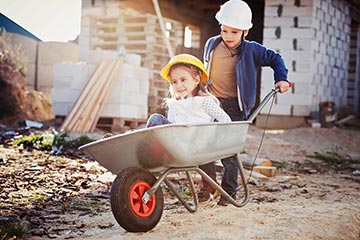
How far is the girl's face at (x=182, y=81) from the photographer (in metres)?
3.41

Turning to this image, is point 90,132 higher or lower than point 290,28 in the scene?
lower

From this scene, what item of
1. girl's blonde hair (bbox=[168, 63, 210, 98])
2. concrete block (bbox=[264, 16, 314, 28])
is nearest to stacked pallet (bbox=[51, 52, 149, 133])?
concrete block (bbox=[264, 16, 314, 28])

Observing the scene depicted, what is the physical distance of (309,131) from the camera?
32.9 ft

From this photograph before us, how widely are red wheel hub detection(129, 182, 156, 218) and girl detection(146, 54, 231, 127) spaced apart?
18.8 inches

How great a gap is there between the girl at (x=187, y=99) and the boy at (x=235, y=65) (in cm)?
39

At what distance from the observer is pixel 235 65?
3760 mm

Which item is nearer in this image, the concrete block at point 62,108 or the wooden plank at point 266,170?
the wooden plank at point 266,170

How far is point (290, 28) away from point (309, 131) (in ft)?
7.07

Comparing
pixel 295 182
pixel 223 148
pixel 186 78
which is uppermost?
pixel 186 78

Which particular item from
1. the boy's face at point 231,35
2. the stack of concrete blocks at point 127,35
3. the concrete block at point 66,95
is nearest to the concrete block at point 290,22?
the stack of concrete blocks at point 127,35

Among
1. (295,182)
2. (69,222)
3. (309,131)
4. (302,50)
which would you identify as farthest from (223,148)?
(302,50)

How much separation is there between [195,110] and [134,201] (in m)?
0.76

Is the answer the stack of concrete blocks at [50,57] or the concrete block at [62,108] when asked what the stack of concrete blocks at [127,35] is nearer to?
the concrete block at [62,108]

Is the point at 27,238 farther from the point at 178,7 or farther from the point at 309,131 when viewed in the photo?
the point at 178,7
